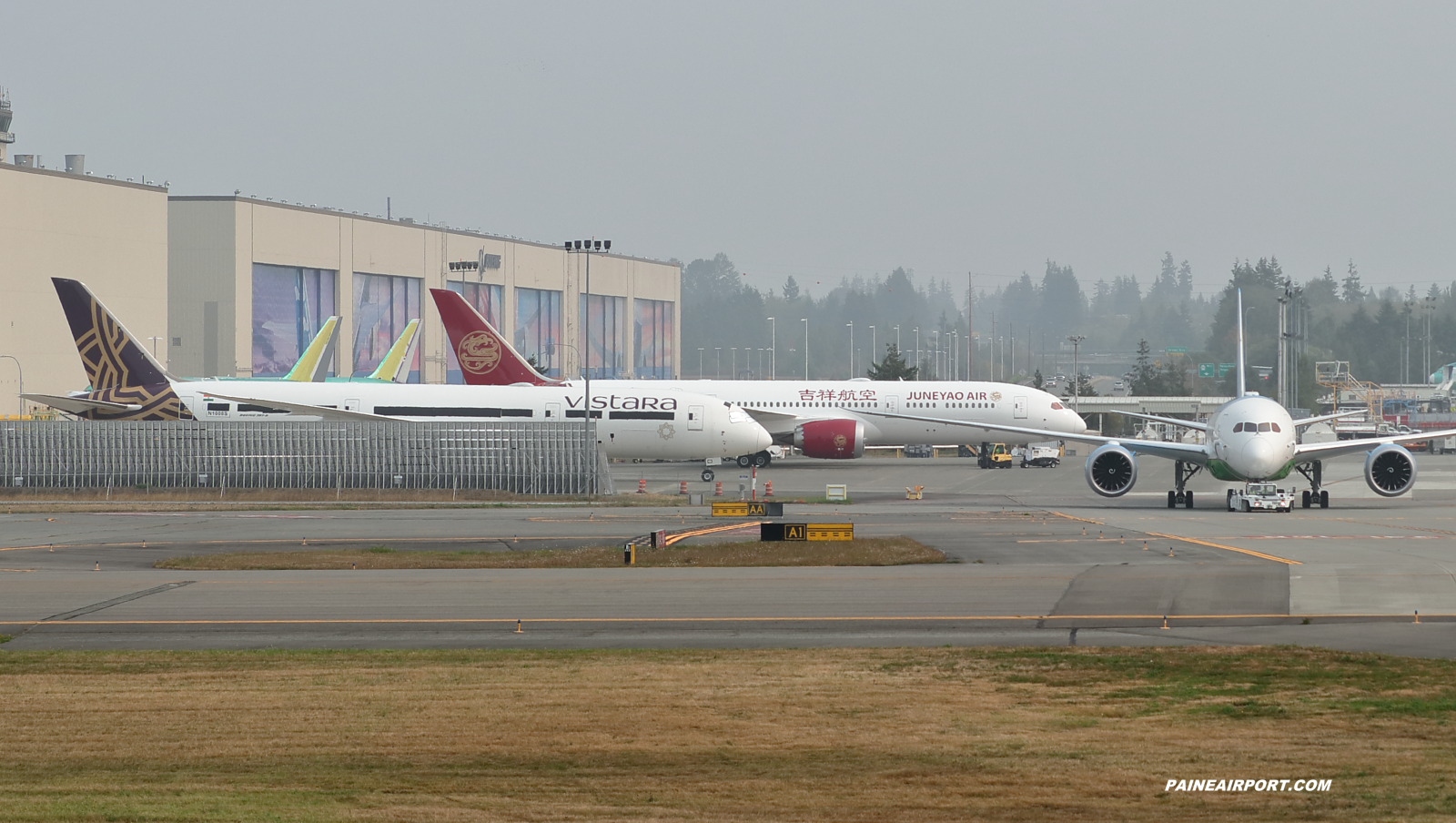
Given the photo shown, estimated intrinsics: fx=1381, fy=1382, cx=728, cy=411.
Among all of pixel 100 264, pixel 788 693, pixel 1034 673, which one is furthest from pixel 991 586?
A: pixel 100 264

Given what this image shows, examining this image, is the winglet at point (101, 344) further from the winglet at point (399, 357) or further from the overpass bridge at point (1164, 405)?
the overpass bridge at point (1164, 405)

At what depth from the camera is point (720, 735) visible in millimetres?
14883

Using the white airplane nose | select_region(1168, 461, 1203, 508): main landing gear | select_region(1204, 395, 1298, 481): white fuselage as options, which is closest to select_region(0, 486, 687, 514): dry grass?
select_region(1168, 461, 1203, 508): main landing gear

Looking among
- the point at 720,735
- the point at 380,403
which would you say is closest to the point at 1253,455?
the point at 720,735

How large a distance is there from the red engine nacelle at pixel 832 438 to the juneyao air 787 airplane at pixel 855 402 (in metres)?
0.64

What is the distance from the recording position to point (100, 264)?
113188 mm

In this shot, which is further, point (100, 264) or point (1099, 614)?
point (100, 264)

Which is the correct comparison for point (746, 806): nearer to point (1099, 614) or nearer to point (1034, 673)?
point (1034, 673)

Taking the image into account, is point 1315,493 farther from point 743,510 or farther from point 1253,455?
point 743,510

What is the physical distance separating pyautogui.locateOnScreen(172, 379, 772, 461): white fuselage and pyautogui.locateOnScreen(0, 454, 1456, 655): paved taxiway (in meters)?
20.8

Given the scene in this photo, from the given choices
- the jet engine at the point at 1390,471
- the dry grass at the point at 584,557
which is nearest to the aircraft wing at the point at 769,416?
the jet engine at the point at 1390,471

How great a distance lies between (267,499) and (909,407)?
35.6m

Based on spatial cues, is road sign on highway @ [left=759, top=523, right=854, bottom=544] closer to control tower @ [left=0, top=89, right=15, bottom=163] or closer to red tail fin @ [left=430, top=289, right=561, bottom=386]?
red tail fin @ [left=430, top=289, right=561, bottom=386]

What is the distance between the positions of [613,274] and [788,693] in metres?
165
